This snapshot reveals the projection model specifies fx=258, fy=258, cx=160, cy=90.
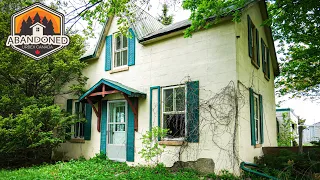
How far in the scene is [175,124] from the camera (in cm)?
885

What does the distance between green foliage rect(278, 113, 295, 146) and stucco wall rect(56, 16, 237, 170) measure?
8472mm

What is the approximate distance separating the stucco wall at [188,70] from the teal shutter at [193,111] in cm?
16

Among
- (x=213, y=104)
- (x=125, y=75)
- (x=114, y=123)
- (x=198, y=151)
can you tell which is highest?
(x=125, y=75)

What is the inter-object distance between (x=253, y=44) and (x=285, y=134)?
828 cm

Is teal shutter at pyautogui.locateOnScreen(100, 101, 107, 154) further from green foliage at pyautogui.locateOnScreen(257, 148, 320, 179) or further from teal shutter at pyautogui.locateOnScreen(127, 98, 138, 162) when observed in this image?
green foliage at pyautogui.locateOnScreen(257, 148, 320, 179)

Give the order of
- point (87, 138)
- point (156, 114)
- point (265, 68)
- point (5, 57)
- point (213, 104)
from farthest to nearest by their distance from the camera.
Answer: point (265, 68) → point (87, 138) → point (5, 57) → point (156, 114) → point (213, 104)

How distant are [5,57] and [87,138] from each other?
4.58 m

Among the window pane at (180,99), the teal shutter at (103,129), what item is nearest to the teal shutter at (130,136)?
the teal shutter at (103,129)

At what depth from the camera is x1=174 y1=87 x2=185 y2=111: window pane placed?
8664 mm

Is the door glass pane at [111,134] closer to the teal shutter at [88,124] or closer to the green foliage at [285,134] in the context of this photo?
the teal shutter at [88,124]

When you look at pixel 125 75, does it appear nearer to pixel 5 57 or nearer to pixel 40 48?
pixel 40 48

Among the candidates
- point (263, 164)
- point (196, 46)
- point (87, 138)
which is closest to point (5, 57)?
point (87, 138)

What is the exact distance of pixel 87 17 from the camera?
717 cm

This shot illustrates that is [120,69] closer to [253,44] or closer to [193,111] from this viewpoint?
[193,111]
